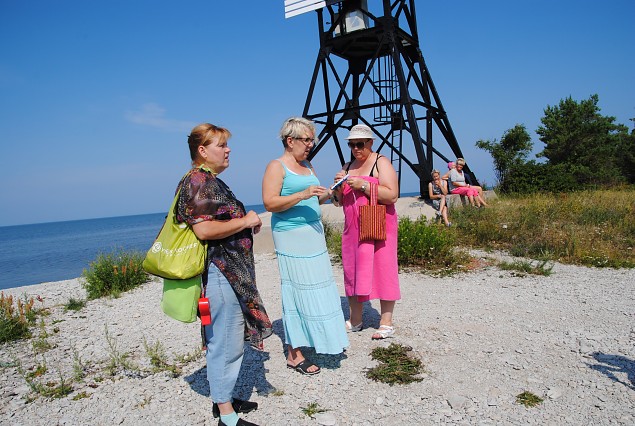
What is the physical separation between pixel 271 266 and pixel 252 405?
5178 millimetres

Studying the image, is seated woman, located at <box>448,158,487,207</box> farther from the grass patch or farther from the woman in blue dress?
the woman in blue dress

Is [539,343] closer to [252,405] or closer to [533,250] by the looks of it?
[252,405]

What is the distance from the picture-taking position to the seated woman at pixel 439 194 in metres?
9.48

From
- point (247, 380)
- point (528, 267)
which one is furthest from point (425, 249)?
point (247, 380)

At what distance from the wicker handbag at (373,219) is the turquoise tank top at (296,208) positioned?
2.16 ft

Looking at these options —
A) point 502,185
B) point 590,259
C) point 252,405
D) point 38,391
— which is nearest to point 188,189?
point 252,405

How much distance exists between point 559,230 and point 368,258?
585 centimetres

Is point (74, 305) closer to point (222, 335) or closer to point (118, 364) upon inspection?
point (118, 364)

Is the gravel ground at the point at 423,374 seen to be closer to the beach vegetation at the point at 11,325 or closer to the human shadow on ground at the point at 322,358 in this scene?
the human shadow on ground at the point at 322,358

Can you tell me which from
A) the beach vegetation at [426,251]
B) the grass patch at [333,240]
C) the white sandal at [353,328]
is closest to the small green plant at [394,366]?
the white sandal at [353,328]

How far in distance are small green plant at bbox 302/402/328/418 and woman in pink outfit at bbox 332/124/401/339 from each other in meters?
1.25

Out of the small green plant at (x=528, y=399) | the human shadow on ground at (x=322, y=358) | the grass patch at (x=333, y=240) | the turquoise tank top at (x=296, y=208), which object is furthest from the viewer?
the grass patch at (x=333, y=240)

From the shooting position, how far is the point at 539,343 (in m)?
3.80

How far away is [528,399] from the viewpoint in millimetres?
2873
